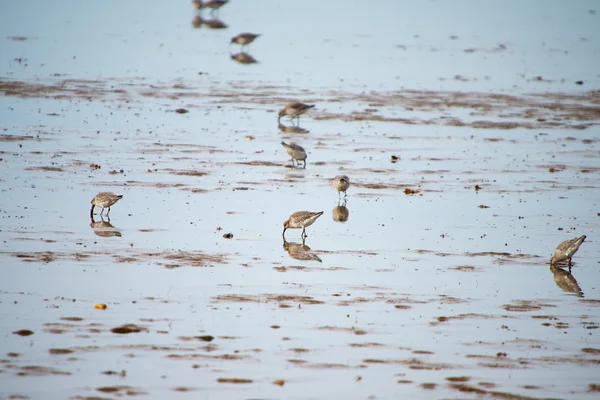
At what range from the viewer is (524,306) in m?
13.7

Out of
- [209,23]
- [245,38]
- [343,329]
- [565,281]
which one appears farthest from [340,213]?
[209,23]

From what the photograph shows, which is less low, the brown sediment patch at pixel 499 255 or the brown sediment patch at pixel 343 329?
the brown sediment patch at pixel 499 255

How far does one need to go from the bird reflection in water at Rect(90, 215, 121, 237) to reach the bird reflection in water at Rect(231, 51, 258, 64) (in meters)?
29.0

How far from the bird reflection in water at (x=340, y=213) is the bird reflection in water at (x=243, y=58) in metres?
26.9

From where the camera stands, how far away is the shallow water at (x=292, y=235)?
1099 centimetres

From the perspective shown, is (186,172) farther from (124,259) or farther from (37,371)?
(37,371)

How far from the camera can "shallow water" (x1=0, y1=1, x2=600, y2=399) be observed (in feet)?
36.1

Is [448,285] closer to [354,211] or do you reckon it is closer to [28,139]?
[354,211]

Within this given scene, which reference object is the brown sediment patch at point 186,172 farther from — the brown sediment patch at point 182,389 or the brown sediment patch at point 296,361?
the brown sediment patch at point 182,389

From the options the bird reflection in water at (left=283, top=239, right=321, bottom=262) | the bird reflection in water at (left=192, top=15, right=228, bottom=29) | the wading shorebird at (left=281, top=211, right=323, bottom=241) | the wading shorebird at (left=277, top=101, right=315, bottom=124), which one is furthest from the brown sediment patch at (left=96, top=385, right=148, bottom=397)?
the bird reflection in water at (left=192, top=15, right=228, bottom=29)

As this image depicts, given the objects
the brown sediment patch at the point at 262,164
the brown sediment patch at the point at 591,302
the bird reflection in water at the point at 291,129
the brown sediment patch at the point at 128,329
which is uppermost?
the bird reflection in water at the point at 291,129

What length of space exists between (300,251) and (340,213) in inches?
119

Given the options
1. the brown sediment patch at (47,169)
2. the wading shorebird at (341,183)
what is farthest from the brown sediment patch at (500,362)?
the brown sediment patch at (47,169)

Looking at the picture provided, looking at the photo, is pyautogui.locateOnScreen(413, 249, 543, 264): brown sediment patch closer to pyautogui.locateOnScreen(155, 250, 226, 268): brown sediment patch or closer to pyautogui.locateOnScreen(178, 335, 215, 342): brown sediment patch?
pyautogui.locateOnScreen(155, 250, 226, 268): brown sediment patch
